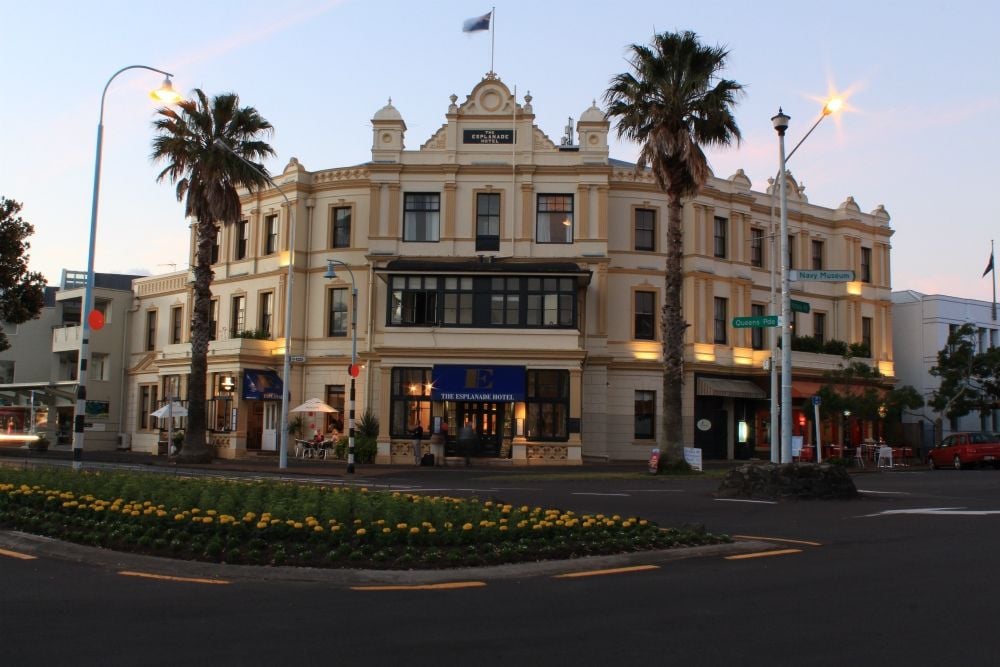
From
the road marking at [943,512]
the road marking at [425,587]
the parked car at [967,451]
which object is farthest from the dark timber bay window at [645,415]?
the road marking at [425,587]

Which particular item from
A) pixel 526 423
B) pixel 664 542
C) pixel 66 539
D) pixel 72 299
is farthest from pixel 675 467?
pixel 72 299

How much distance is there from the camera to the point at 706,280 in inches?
1599

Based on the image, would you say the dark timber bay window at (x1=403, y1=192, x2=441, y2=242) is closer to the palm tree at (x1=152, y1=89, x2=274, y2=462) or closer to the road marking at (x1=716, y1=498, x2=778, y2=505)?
the palm tree at (x1=152, y1=89, x2=274, y2=462)

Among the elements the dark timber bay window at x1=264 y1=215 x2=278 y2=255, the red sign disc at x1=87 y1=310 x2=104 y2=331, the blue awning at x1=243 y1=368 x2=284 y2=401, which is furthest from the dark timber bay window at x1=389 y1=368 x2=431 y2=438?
the red sign disc at x1=87 y1=310 x2=104 y2=331

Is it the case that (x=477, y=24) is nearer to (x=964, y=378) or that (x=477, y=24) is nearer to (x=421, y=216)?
(x=421, y=216)

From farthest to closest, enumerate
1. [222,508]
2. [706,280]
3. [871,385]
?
[871,385] → [706,280] → [222,508]

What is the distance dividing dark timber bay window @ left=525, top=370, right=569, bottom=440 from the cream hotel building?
0.08 m

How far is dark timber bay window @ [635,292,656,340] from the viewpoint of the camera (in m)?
39.6

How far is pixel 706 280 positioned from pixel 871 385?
9756 millimetres

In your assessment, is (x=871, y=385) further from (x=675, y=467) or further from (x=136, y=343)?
(x=136, y=343)

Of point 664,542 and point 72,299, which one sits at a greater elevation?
point 72,299

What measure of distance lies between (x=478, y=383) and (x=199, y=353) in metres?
10.2

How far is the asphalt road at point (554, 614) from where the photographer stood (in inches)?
259

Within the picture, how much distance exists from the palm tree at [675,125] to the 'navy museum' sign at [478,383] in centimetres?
724
